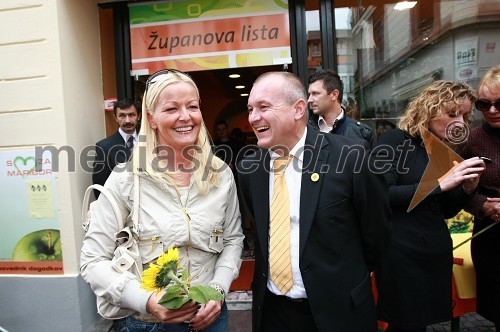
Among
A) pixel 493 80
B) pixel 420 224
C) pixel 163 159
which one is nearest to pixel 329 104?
pixel 493 80

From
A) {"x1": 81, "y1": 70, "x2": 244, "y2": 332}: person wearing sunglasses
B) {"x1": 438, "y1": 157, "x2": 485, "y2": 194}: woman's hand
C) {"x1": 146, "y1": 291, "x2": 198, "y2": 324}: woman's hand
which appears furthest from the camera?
{"x1": 438, "y1": 157, "x2": 485, "y2": 194}: woman's hand

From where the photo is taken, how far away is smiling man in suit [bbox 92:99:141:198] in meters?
4.28

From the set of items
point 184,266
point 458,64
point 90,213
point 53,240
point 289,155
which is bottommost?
point 53,240

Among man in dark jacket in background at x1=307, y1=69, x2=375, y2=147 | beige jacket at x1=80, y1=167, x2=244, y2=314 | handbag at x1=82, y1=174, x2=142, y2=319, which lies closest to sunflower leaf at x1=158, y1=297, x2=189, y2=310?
beige jacket at x1=80, y1=167, x2=244, y2=314

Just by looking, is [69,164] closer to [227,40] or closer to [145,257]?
[227,40]

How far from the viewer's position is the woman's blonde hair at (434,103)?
2.66 meters

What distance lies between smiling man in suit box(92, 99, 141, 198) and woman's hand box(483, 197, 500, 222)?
3.20 m

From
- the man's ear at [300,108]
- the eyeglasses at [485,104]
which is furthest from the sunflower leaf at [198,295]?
the eyeglasses at [485,104]

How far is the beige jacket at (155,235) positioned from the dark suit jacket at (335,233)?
280 millimetres

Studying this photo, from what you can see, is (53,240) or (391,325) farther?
(53,240)

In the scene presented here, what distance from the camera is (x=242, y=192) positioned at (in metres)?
2.37

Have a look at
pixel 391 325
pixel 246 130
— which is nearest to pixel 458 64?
pixel 391 325

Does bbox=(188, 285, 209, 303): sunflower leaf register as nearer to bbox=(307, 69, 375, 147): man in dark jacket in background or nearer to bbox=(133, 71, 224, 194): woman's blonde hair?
bbox=(133, 71, 224, 194): woman's blonde hair

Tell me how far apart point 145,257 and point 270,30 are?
3.47 m
